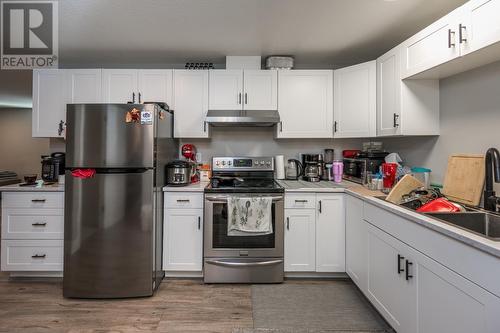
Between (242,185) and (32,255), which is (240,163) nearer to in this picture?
(242,185)

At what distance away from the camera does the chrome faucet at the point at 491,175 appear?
149 centimetres

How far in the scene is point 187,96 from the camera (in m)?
3.01

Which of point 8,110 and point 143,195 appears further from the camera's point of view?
point 8,110

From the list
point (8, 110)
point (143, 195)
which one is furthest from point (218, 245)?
point (8, 110)

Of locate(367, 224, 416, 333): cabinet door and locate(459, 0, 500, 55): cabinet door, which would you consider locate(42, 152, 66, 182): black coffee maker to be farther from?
locate(459, 0, 500, 55): cabinet door

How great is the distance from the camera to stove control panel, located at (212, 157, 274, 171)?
9.93 ft

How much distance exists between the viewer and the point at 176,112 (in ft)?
9.87

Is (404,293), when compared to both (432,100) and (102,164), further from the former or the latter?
(102,164)

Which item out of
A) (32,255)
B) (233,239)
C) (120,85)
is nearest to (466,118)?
(233,239)

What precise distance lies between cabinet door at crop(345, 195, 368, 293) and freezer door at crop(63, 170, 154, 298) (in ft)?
Answer: 5.75

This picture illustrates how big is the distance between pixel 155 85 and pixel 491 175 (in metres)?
2.97

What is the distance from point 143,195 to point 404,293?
2.00 metres
